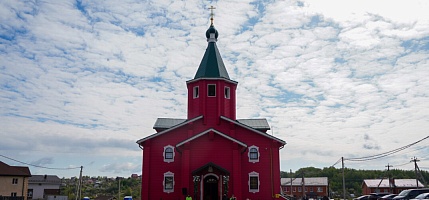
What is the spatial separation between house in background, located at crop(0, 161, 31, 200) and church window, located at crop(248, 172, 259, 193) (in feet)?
86.7

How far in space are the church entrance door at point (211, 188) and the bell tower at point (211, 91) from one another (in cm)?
468

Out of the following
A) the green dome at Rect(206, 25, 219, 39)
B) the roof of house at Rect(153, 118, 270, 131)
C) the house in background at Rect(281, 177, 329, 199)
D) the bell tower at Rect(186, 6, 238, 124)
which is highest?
the green dome at Rect(206, 25, 219, 39)

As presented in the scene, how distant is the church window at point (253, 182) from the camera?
97.2ft

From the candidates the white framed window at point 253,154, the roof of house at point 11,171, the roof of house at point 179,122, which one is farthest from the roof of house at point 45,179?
the white framed window at point 253,154

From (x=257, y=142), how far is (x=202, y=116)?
4.73 meters

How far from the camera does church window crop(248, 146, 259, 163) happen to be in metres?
30.3

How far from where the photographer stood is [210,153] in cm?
2869

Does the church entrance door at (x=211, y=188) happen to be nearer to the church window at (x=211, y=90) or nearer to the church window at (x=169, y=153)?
the church window at (x=169, y=153)

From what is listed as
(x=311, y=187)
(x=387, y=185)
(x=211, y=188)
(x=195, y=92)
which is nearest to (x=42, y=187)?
(x=195, y=92)

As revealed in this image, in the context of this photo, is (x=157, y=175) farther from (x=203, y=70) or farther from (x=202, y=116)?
(x=203, y=70)

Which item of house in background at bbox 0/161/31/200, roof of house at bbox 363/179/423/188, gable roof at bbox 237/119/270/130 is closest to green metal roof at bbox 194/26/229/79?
gable roof at bbox 237/119/270/130

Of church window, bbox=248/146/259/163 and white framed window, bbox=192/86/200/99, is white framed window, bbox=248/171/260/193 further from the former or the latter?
white framed window, bbox=192/86/200/99

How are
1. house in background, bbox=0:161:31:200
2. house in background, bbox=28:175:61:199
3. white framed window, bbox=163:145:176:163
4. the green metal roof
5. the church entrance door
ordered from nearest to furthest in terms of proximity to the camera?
1. the church entrance door
2. white framed window, bbox=163:145:176:163
3. the green metal roof
4. house in background, bbox=0:161:31:200
5. house in background, bbox=28:175:61:199

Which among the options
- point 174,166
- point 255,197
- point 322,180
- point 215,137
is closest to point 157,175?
point 174,166
